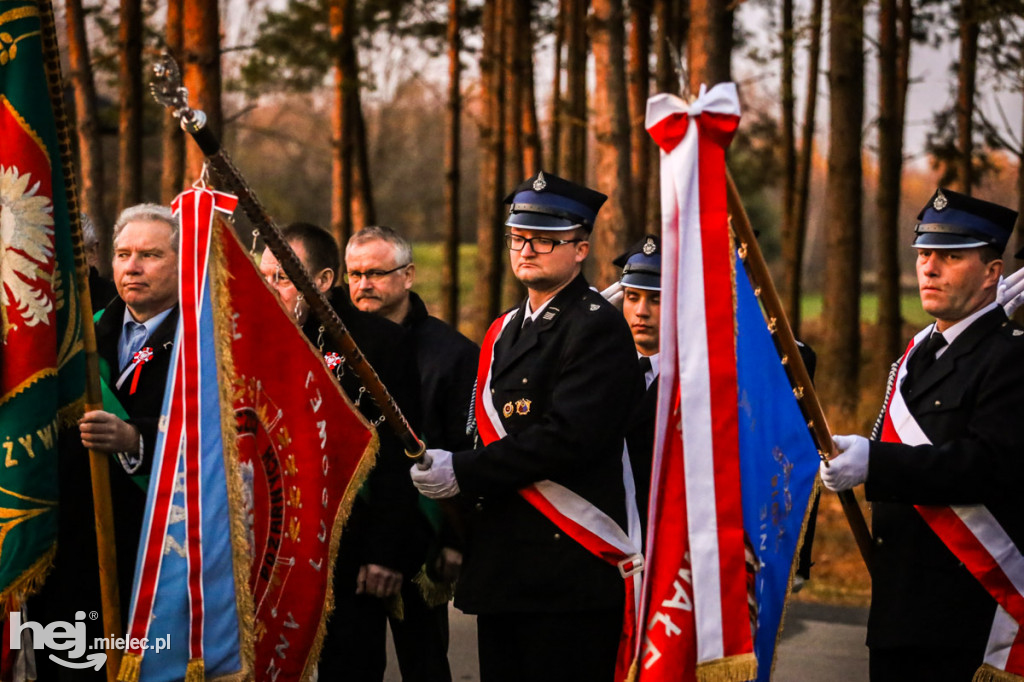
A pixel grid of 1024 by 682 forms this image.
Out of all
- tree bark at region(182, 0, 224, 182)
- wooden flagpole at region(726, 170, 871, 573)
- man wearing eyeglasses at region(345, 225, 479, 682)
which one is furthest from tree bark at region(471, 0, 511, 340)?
wooden flagpole at region(726, 170, 871, 573)

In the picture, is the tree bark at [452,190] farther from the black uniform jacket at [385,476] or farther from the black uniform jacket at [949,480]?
the black uniform jacket at [949,480]

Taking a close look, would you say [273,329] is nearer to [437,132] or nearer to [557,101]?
[557,101]

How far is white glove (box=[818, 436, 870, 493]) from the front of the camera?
3676 mm

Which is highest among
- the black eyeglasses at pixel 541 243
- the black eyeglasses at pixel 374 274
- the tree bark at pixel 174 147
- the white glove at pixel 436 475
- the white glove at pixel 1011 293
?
the tree bark at pixel 174 147

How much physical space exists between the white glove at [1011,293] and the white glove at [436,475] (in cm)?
195

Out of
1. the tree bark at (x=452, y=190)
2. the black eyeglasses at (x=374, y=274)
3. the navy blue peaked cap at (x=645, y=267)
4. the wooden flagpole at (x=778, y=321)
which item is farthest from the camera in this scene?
the tree bark at (x=452, y=190)

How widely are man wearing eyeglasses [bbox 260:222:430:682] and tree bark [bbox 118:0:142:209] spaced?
29.8ft

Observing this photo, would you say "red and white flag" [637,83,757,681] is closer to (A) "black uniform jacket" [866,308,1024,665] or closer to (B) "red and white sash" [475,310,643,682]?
(B) "red and white sash" [475,310,643,682]

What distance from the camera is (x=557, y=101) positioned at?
23.9 meters

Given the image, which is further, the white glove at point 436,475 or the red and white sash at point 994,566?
the white glove at point 436,475

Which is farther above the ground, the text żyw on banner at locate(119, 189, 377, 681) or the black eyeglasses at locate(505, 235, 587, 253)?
the black eyeglasses at locate(505, 235, 587, 253)

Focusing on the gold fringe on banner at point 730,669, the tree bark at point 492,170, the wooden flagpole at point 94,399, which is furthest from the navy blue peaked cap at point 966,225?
the tree bark at point 492,170

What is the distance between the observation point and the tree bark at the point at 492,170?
19531 millimetres

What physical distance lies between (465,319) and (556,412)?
29443 millimetres
